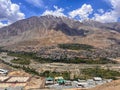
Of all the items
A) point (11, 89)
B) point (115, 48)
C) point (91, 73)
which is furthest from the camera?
point (115, 48)

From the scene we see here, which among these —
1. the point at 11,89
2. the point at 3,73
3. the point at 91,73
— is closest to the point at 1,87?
the point at 11,89

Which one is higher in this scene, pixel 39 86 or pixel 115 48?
pixel 115 48

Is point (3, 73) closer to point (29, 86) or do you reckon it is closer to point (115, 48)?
point (29, 86)

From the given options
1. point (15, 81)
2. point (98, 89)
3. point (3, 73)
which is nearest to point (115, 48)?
point (3, 73)

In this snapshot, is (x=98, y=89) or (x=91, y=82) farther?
(x=91, y=82)

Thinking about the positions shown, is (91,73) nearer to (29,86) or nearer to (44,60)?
(29,86)

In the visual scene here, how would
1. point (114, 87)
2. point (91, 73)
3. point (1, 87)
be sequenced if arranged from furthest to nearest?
point (91, 73) < point (1, 87) < point (114, 87)

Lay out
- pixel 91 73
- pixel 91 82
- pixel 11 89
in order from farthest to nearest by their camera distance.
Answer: pixel 91 73 < pixel 91 82 < pixel 11 89

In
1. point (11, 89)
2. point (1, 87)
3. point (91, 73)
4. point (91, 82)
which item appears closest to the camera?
point (11, 89)

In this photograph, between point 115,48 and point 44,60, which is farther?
point 115,48
